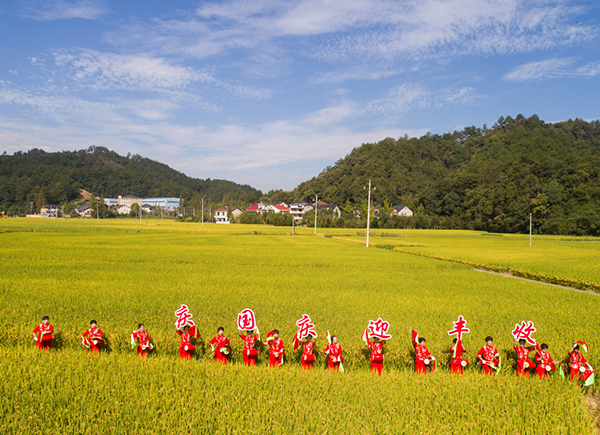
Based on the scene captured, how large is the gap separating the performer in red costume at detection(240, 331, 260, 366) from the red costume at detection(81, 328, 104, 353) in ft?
9.16

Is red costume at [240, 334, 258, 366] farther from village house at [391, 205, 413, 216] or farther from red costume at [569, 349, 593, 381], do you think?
village house at [391, 205, 413, 216]

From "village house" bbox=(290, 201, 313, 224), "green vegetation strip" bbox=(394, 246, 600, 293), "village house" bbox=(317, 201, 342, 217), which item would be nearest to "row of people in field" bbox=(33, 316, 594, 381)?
"green vegetation strip" bbox=(394, 246, 600, 293)

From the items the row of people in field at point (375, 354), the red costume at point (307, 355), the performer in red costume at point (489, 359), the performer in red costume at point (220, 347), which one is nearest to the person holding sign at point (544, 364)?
the row of people in field at point (375, 354)

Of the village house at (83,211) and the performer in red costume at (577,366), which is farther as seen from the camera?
the village house at (83,211)

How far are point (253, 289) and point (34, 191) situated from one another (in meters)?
185

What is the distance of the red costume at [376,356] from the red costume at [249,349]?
79.5 inches

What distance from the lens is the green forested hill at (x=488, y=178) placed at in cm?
7019

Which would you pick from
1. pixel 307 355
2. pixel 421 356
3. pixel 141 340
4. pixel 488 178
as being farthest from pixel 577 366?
pixel 488 178

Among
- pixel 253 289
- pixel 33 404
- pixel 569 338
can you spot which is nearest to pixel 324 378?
pixel 33 404

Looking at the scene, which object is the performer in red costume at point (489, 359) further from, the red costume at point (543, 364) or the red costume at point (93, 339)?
the red costume at point (93, 339)

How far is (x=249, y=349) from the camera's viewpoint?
621cm

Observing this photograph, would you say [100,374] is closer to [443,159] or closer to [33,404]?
[33,404]

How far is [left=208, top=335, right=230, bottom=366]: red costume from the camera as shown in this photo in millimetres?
6258

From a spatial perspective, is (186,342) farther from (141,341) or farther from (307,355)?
(307,355)
